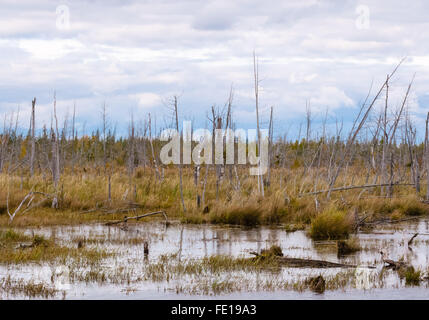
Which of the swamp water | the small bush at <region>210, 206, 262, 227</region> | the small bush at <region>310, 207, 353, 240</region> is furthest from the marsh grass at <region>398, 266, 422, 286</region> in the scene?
the small bush at <region>210, 206, 262, 227</region>

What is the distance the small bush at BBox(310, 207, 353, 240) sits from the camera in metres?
15.1

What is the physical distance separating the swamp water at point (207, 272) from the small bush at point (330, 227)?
0.41 metres

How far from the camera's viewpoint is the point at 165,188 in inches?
Result: 928

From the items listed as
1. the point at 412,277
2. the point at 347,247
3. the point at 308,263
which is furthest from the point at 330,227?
the point at 412,277

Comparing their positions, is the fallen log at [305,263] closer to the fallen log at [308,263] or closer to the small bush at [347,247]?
the fallen log at [308,263]

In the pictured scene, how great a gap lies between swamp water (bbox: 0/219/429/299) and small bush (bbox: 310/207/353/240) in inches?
16.2

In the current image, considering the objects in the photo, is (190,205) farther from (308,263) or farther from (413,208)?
(308,263)

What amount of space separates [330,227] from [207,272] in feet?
18.2

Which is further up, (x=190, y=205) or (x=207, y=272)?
(x=190, y=205)

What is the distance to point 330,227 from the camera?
15.2 m

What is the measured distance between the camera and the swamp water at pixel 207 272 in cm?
914
